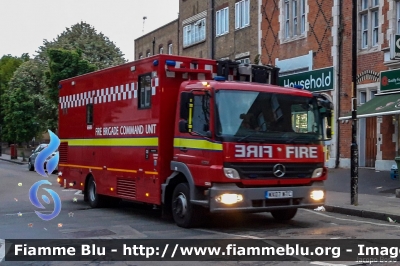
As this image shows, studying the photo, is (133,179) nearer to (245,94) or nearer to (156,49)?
(245,94)

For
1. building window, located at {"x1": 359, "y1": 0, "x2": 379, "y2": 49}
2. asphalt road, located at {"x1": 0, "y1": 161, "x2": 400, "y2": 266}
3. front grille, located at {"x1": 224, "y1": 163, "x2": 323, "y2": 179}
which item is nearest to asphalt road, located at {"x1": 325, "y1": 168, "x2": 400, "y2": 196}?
asphalt road, located at {"x1": 0, "y1": 161, "x2": 400, "y2": 266}

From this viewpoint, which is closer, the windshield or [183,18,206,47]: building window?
the windshield

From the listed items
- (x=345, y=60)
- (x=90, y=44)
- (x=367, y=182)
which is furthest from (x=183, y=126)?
(x=90, y=44)

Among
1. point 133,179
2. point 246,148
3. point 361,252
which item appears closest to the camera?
point 361,252

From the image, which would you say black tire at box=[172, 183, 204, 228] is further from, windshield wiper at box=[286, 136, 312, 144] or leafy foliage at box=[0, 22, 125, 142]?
leafy foliage at box=[0, 22, 125, 142]

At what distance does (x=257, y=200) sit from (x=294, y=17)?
17.5m

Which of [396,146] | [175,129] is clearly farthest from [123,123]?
[396,146]

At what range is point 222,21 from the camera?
33250 mm

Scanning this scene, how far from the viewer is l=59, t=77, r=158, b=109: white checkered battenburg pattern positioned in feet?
41.1

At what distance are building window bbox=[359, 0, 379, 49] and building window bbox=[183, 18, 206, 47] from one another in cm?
1446

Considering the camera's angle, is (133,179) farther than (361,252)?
Yes

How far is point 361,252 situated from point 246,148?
2.78 meters

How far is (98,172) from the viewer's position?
46.6 ft

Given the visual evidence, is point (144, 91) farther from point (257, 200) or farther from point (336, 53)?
point (336, 53)
